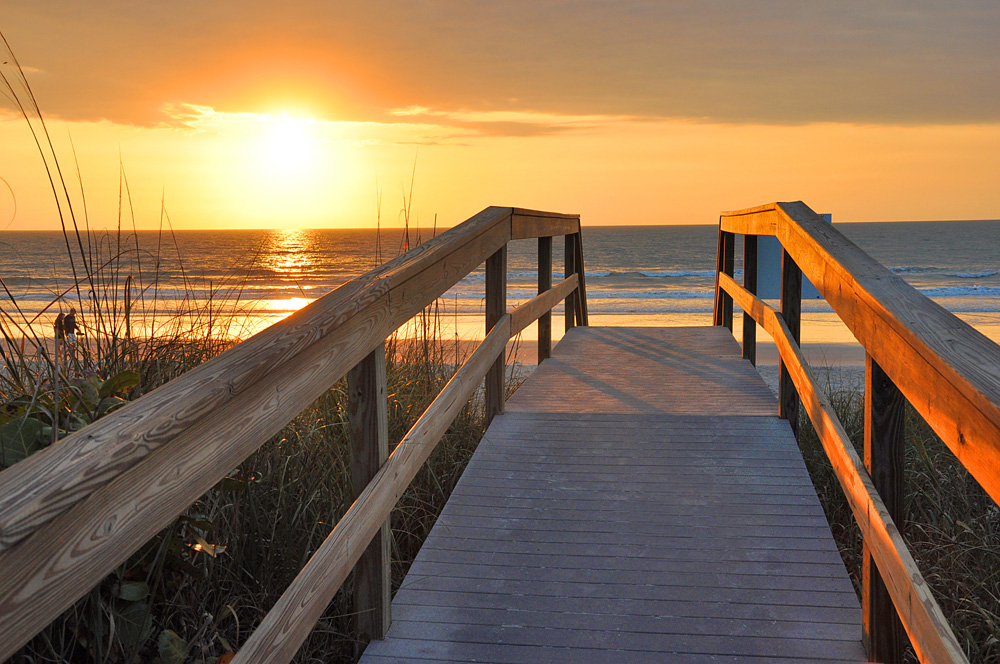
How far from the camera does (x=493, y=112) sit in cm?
3722

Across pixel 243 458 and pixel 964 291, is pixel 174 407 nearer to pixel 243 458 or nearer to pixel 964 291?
pixel 243 458

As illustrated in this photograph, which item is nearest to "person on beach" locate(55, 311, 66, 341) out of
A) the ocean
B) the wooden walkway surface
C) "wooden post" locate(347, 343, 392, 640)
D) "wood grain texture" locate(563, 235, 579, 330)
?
the ocean

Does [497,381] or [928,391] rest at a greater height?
[928,391]

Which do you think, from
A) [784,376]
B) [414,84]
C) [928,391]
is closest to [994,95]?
[414,84]

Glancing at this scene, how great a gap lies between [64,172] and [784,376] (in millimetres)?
3399

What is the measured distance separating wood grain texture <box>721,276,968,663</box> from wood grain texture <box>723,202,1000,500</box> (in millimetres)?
371

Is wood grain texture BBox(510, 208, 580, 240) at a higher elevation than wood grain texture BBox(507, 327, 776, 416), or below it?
higher

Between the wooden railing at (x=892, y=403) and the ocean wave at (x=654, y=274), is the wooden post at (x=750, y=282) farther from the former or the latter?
the ocean wave at (x=654, y=274)

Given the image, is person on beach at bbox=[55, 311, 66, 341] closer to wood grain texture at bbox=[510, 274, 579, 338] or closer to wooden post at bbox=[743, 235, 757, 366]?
wood grain texture at bbox=[510, 274, 579, 338]

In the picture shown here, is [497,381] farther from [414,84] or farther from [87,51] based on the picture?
[414,84]

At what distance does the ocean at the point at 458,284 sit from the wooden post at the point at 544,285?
800 mm

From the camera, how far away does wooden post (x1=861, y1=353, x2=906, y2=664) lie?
6.35 ft

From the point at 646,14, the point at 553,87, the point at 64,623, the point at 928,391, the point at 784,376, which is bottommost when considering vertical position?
the point at 64,623

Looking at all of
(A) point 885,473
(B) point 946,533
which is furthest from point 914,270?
(A) point 885,473
